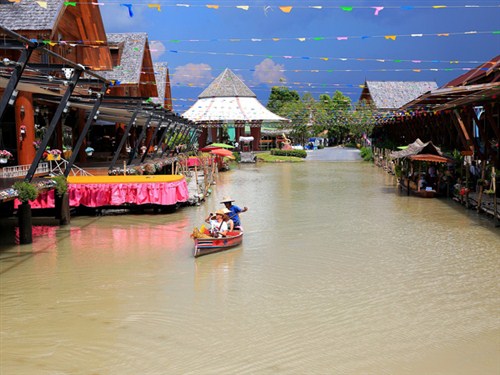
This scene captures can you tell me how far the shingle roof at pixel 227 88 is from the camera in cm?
5994

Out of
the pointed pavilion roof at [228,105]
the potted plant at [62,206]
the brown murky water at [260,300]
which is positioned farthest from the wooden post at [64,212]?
the pointed pavilion roof at [228,105]

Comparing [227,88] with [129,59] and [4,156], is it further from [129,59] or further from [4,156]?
[4,156]

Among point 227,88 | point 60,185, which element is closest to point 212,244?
point 60,185

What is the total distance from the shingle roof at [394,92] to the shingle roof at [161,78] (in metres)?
22.6

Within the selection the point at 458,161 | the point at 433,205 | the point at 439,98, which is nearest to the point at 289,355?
the point at 433,205

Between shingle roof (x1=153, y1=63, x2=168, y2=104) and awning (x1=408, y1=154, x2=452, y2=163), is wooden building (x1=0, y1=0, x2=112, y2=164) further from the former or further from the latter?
shingle roof (x1=153, y1=63, x2=168, y2=104)

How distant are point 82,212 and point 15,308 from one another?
9.63m

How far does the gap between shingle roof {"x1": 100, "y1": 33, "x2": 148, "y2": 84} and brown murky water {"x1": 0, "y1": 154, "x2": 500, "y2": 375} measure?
60.6 feet

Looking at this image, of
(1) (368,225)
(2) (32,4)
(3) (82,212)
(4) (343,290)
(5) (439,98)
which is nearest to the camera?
(4) (343,290)

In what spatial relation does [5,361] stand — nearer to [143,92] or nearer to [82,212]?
[82,212]

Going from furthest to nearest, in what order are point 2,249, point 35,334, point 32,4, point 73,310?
point 32,4 < point 2,249 < point 73,310 < point 35,334

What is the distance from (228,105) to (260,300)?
4914cm

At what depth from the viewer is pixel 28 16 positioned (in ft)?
70.1

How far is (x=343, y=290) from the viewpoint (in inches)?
388
